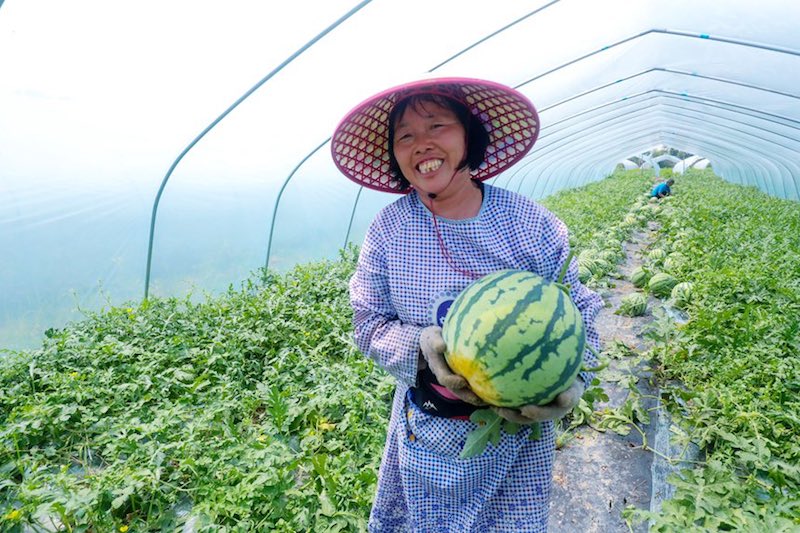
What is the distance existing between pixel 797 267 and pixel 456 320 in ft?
16.9

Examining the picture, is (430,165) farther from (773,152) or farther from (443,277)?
(773,152)

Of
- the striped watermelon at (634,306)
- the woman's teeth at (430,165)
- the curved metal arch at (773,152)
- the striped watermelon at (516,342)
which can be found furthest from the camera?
the curved metal arch at (773,152)

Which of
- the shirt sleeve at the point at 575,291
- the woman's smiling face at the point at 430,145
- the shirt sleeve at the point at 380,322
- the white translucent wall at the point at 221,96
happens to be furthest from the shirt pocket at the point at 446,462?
the white translucent wall at the point at 221,96

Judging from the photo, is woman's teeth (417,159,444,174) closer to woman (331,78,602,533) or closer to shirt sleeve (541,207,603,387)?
woman (331,78,602,533)

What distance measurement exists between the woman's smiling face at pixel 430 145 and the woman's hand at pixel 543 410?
672 millimetres

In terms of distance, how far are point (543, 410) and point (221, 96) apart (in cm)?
433

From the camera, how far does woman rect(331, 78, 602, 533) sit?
4.67 ft

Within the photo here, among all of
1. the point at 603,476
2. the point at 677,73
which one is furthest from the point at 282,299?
the point at 677,73

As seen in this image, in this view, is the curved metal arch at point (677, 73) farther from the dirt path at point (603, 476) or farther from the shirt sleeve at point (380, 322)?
the shirt sleeve at point (380, 322)

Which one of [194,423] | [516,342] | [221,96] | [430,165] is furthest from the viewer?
[221,96]

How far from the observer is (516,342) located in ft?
3.76

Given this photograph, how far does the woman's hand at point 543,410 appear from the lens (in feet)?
3.81

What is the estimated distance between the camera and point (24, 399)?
325 centimetres

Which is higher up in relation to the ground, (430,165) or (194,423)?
(430,165)
